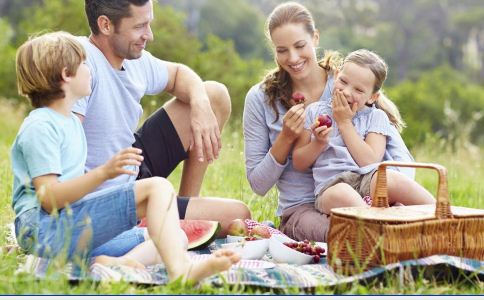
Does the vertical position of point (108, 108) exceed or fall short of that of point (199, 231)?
it exceeds it

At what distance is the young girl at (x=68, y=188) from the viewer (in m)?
3.21

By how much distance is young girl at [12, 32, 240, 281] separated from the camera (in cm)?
321

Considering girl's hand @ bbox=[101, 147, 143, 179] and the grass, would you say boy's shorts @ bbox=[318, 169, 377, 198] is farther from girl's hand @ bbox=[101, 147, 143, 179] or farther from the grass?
girl's hand @ bbox=[101, 147, 143, 179]

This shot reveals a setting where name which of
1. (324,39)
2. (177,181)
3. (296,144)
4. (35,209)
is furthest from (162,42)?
(324,39)

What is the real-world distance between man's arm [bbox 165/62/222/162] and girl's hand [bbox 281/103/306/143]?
35 cm

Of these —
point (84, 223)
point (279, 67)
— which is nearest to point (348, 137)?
point (279, 67)

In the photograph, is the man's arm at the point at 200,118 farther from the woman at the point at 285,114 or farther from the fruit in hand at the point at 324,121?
the fruit in hand at the point at 324,121

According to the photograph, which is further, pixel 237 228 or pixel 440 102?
pixel 440 102

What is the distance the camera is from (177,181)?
680 centimetres

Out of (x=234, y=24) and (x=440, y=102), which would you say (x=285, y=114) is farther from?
(x=234, y=24)

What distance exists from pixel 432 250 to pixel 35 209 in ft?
5.32

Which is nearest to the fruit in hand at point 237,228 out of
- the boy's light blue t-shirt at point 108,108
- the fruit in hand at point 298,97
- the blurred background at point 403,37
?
the boy's light blue t-shirt at point 108,108

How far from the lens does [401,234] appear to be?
330 cm

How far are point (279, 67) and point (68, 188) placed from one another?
1.75m
